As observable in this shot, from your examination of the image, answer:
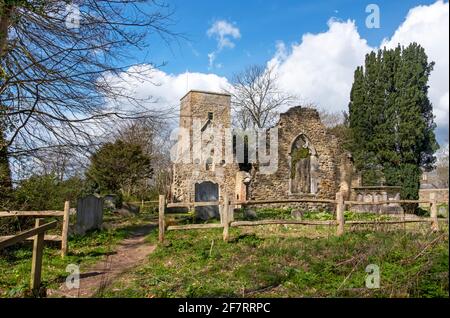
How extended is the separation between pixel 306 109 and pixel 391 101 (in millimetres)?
7533

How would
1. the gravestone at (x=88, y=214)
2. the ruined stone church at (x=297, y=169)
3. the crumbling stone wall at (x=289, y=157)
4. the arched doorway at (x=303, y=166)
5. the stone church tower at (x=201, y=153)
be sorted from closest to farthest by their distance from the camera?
1. the gravestone at (x=88, y=214)
2. the ruined stone church at (x=297, y=169)
3. the crumbling stone wall at (x=289, y=157)
4. the arched doorway at (x=303, y=166)
5. the stone church tower at (x=201, y=153)

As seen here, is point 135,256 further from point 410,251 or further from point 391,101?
point 391,101

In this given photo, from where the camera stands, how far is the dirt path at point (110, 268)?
6028mm

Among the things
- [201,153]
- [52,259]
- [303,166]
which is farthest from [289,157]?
[52,259]

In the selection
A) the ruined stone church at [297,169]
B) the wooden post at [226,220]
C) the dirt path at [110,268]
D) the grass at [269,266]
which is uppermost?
the ruined stone church at [297,169]

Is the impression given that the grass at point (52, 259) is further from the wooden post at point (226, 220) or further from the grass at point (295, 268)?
the wooden post at point (226, 220)

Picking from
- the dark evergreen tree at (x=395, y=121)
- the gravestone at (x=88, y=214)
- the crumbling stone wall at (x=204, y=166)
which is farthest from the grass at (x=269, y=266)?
the dark evergreen tree at (x=395, y=121)

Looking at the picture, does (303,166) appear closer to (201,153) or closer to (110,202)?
(201,153)

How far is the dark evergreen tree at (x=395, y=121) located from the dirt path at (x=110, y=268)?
19.7m

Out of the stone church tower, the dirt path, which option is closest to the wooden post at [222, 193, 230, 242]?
the dirt path

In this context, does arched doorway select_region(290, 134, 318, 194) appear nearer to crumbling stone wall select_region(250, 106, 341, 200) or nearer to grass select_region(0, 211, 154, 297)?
crumbling stone wall select_region(250, 106, 341, 200)

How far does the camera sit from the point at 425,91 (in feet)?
84.2

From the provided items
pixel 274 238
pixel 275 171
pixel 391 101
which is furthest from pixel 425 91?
pixel 274 238

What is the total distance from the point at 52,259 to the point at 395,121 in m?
24.2
